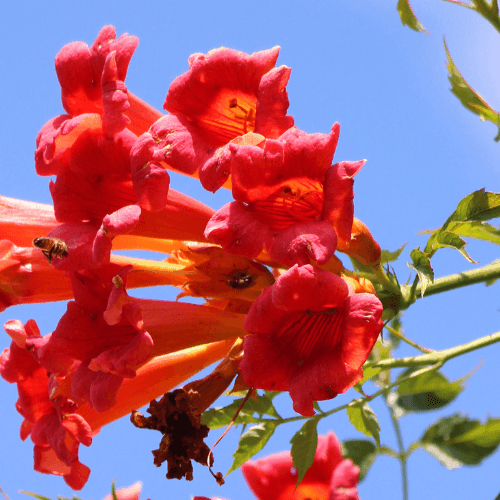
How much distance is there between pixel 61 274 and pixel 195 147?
1069 mm

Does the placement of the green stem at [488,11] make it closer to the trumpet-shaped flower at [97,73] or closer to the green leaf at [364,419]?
the trumpet-shaped flower at [97,73]

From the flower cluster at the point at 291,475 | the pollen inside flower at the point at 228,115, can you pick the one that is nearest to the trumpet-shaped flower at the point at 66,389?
the pollen inside flower at the point at 228,115

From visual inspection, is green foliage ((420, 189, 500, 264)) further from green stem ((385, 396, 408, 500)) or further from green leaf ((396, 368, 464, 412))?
green stem ((385, 396, 408, 500))

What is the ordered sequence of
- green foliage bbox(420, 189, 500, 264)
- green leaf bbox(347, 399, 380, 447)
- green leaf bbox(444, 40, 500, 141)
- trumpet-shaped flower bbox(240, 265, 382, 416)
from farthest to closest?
green leaf bbox(347, 399, 380, 447) → green leaf bbox(444, 40, 500, 141) → green foliage bbox(420, 189, 500, 264) → trumpet-shaped flower bbox(240, 265, 382, 416)

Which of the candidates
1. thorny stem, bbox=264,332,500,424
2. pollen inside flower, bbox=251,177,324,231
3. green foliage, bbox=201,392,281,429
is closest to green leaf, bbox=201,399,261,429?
green foliage, bbox=201,392,281,429

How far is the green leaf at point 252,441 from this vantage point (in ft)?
11.1

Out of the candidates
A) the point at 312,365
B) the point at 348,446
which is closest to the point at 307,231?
the point at 312,365

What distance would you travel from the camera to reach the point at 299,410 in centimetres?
232

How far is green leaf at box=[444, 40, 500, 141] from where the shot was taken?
10.8 feet

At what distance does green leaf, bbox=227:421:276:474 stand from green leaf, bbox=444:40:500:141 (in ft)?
6.64

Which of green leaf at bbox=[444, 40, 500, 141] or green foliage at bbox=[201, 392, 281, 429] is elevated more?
green leaf at bbox=[444, 40, 500, 141]

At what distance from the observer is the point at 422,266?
2600 mm

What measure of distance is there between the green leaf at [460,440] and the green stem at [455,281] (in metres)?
1.64

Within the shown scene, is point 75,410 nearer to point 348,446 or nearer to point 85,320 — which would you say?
point 85,320
